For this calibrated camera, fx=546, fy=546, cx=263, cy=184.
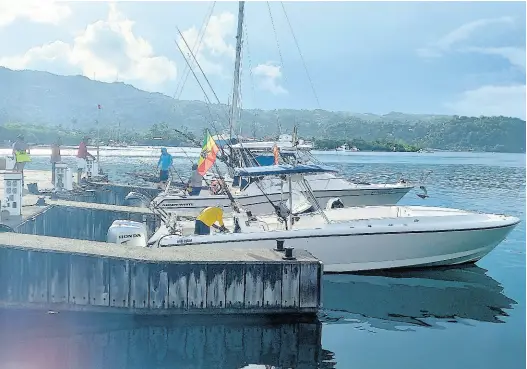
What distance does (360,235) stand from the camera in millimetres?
14492

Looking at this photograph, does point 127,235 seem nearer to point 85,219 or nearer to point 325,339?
point 85,219

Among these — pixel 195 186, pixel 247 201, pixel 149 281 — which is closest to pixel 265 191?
pixel 247 201

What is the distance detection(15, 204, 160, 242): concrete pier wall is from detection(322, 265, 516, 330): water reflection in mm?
7573

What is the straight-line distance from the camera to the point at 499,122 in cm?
17762

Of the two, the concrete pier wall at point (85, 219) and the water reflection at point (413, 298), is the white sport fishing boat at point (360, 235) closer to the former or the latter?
the water reflection at point (413, 298)

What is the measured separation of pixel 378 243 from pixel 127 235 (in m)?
6.63

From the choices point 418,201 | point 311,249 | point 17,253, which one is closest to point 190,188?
point 311,249

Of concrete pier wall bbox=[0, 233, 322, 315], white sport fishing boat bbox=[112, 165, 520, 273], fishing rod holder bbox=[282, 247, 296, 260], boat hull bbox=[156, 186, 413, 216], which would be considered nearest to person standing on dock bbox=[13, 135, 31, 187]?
boat hull bbox=[156, 186, 413, 216]

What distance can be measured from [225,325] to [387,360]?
10.3ft

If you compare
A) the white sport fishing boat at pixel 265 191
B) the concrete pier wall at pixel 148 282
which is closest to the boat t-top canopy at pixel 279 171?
the concrete pier wall at pixel 148 282

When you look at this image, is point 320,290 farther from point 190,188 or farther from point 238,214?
point 190,188

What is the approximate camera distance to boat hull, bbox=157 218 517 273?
45.6ft

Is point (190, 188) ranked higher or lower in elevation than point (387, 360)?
higher

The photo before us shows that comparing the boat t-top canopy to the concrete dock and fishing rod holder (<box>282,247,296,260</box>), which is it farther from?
the concrete dock
